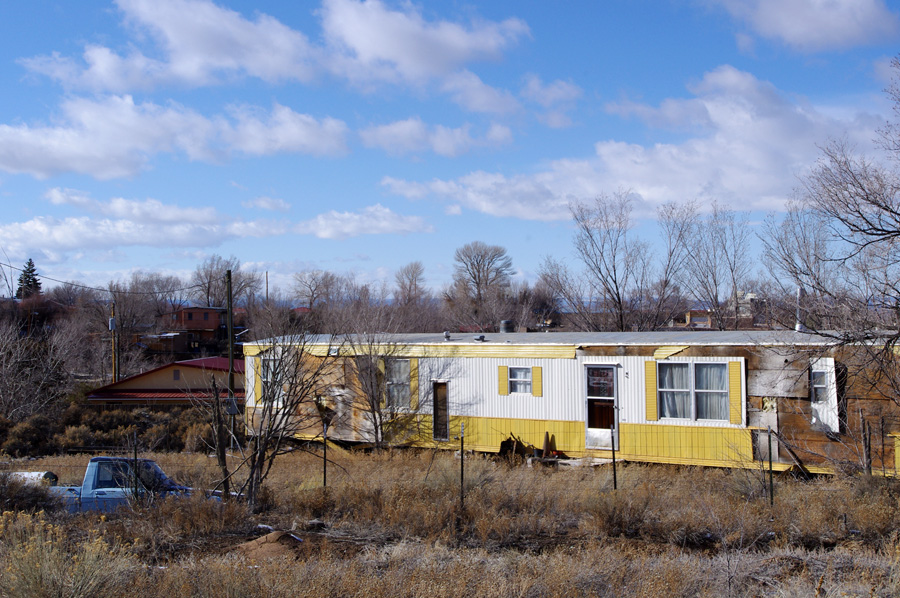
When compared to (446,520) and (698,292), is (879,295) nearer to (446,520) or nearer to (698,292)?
(446,520)

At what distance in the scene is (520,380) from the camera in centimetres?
1477

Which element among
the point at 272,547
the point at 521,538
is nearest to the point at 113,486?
the point at 272,547

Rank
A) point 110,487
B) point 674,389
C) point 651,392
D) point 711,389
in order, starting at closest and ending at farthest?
point 110,487 → point 711,389 → point 674,389 → point 651,392

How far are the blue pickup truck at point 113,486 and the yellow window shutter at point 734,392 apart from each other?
950 centimetres

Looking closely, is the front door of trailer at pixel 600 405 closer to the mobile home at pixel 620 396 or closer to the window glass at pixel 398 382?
the mobile home at pixel 620 396

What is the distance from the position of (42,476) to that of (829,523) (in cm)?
1173

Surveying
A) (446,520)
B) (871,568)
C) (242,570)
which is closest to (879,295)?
(871,568)

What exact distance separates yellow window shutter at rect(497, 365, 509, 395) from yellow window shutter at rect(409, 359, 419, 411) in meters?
2.14

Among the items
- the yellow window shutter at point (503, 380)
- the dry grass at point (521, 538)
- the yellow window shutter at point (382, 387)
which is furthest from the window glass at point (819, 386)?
the yellow window shutter at point (382, 387)

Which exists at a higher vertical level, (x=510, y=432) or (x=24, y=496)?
(x=510, y=432)

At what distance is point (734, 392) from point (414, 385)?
7.06 m

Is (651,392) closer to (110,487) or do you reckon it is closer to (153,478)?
(153,478)

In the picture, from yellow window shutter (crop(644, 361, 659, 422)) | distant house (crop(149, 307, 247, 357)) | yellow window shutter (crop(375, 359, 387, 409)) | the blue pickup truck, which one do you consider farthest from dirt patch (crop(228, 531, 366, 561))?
distant house (crop(149, 307, 247, 357))

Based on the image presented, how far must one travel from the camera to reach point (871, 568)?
21.8 ft
